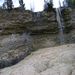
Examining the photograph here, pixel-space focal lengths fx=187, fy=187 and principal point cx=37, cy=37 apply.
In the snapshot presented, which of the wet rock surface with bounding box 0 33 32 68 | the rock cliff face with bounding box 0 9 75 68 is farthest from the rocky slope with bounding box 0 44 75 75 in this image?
the rock cliff face with bounding box 0 9 75 68

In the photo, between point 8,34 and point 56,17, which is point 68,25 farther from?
point 8,34

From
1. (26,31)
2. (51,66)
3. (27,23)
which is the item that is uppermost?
(27,23)

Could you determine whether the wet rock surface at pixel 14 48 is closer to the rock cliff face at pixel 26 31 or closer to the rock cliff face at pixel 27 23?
the rock cliff face at pixel 26 31

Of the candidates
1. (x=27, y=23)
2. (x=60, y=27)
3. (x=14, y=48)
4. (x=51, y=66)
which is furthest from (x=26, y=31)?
(x=51, y=66)

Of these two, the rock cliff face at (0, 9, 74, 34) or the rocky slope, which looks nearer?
the rocky slope

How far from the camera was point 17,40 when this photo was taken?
11.1 meters

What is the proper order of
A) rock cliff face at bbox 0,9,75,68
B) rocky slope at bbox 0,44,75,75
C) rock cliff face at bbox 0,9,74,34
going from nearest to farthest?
rocky slope at bbox 0,44,75,75
rock cliff face at bbox 0,9,75,68
rock cliff face at bbox 0,9,74,34

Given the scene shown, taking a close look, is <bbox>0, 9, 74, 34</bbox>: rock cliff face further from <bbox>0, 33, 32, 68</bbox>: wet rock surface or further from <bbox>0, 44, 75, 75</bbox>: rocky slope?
<bbox>0, 44, 75, 75</bbox>: rocky slope

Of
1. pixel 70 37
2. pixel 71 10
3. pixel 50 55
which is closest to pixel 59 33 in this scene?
pixel 70 37

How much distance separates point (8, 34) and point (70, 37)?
4000mm

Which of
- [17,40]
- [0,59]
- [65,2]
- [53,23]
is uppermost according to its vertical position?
[65,2]

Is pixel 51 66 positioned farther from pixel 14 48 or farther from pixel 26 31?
pixel 26 31

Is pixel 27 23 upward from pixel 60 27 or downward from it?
upward

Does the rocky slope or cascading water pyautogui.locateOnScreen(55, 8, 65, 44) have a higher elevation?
cascading water pyautogui.locateOnScreen(55, 8, 65, 44)
